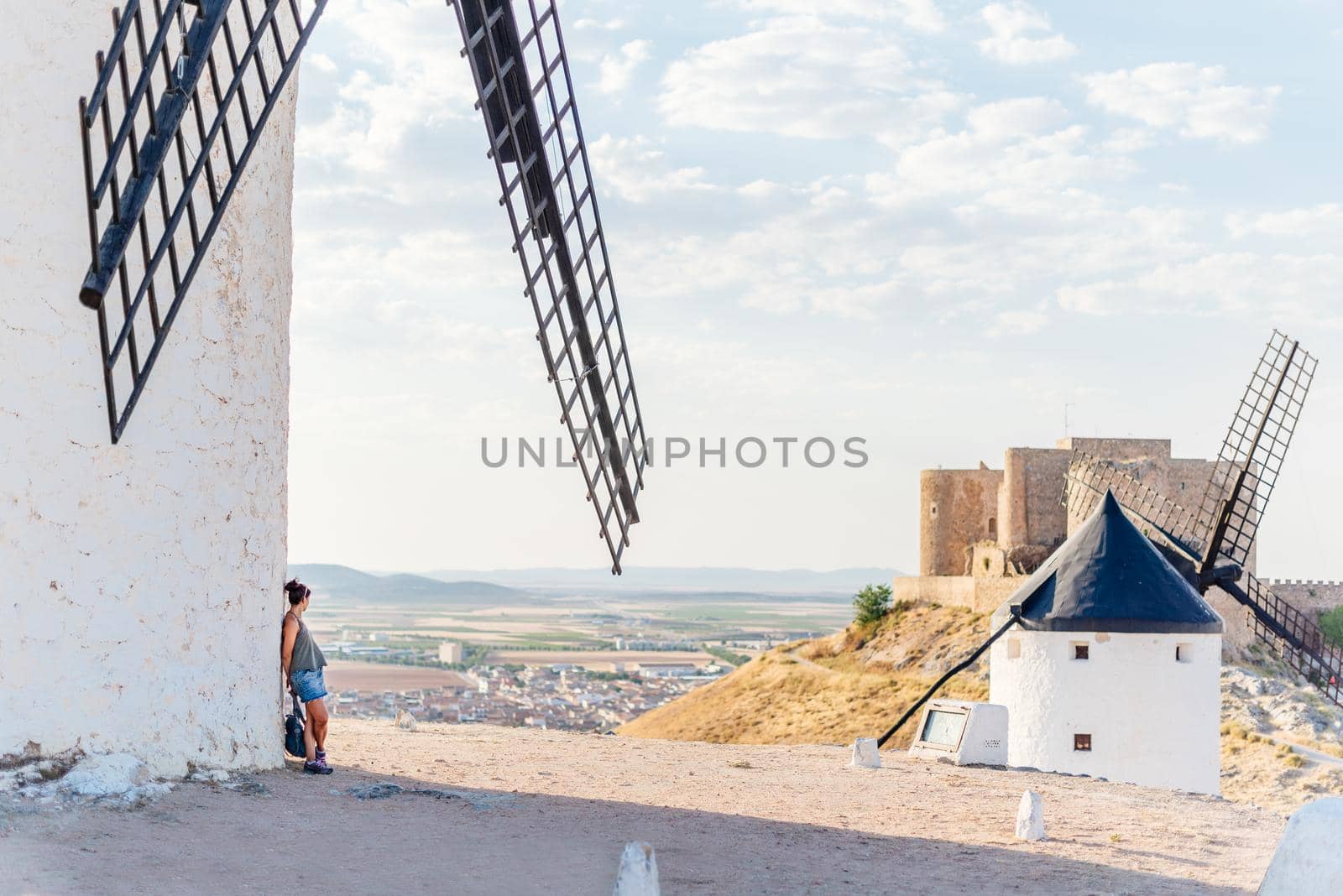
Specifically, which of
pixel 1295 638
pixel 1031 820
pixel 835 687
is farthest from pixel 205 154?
pixel 835 687

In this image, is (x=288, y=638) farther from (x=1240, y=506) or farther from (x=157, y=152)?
(x=1240, y=506)

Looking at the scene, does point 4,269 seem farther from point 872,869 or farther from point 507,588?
point 507,588

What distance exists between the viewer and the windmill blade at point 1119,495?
30.9 m

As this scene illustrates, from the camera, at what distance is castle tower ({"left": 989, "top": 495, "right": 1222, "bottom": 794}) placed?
38.7ft

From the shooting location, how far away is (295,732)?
799 cm

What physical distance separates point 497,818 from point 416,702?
10212mm

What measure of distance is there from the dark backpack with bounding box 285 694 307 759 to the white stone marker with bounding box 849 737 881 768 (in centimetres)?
412

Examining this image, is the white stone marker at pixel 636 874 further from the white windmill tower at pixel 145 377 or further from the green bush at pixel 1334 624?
the green bush at pixel 1334 624

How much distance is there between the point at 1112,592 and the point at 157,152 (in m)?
8.99

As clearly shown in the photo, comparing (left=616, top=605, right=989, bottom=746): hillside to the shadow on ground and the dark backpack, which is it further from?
the shadow on ground

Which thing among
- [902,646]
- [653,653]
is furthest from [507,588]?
[902,646]

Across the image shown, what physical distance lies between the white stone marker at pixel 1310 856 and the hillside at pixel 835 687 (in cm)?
2064

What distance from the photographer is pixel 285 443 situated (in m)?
7.92

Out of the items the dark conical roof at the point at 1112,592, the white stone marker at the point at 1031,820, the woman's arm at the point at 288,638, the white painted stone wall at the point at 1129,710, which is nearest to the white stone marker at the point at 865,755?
the white painted stone wall at the point at 1129,710
